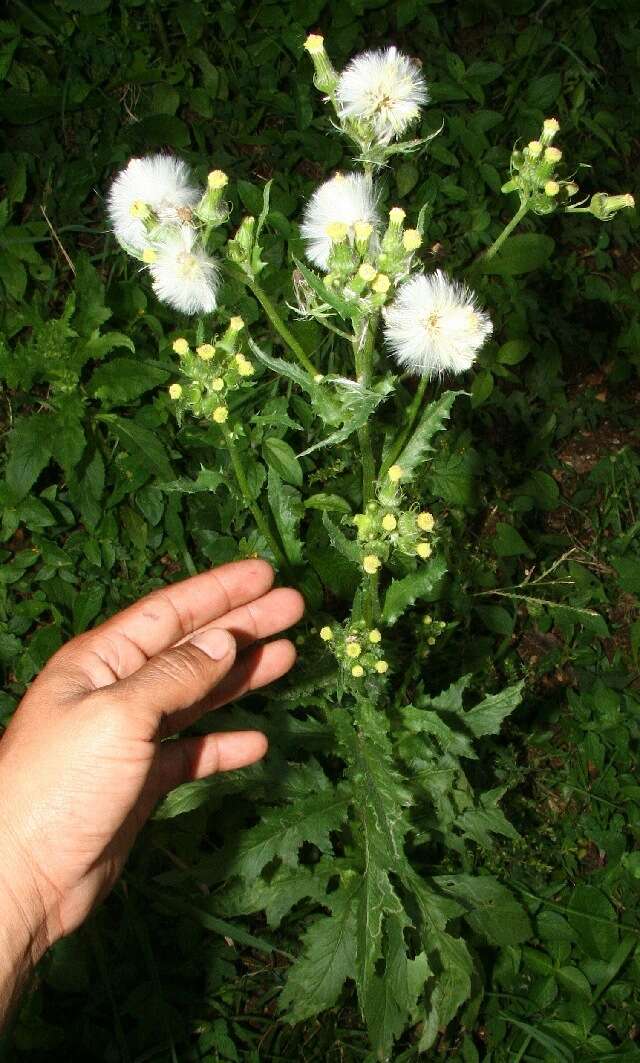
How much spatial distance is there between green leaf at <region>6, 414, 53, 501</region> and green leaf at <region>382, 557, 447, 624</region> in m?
1.67

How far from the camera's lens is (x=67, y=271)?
3.90m

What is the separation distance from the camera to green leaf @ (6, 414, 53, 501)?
3244 mm

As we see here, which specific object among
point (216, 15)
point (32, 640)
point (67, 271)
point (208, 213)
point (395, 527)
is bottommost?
point (32, 640)

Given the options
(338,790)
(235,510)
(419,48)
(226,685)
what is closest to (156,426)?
(235,510)

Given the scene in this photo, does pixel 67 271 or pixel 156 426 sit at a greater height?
pixel 67 271

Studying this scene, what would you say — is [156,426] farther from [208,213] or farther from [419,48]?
[419,48]

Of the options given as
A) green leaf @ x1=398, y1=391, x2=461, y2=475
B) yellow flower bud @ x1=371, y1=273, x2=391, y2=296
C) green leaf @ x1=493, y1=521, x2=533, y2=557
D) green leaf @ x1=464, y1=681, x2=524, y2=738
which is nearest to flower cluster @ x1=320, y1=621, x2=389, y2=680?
green leaf @ x1=398, y1=391, x2=461, y2=475

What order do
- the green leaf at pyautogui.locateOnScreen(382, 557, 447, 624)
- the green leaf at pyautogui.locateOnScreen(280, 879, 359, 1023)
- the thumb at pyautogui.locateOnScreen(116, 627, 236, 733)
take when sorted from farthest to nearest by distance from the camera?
1. the green leaf at pyautogui.locateOnScreen(280, 879, 359, 1023)
2. the green leaf at pyautogui.locateOnScreen(382, 557, 447, 624)
3. the thumb at pyautogui.locateOnScreen(116, 627, 236, 733)

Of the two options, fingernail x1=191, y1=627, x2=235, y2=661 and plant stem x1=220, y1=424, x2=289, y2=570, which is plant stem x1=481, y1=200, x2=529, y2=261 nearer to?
plant stem x1=220, y1=424, x2=289, y2=570

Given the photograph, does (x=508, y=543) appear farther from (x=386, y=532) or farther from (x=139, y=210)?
(x=139, y=210)

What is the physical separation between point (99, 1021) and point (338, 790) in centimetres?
133

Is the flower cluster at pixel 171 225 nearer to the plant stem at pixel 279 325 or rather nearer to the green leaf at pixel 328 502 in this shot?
the plant stem at pixel 279 325

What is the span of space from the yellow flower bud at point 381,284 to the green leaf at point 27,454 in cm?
194

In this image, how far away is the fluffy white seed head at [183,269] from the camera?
6.09 feet
